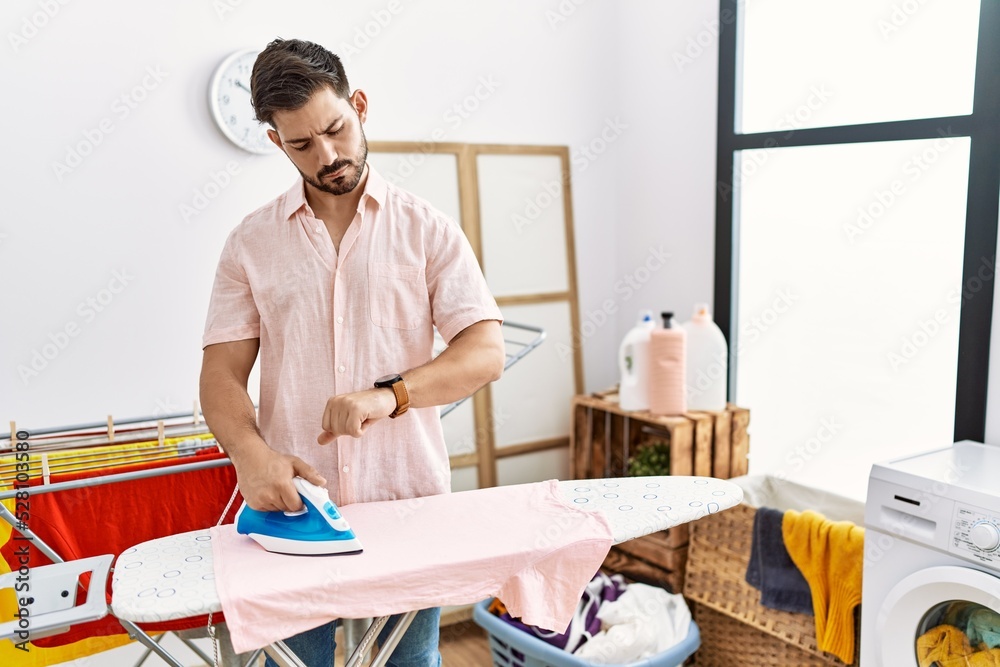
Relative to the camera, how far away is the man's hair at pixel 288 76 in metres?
1.42

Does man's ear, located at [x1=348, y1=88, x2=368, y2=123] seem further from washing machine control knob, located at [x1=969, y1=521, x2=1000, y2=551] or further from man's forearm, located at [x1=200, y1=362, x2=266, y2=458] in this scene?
washing machine control knob, located at [x1=969, y1=521, x2=1000, y2=551]

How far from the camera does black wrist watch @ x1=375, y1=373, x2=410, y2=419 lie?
142 centimetres

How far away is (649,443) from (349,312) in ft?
5.88

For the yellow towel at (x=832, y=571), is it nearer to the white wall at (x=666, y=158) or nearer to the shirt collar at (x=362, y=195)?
the white wall at (x=666, y=158)

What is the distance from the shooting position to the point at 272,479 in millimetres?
1366

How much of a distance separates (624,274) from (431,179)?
3.12 feet

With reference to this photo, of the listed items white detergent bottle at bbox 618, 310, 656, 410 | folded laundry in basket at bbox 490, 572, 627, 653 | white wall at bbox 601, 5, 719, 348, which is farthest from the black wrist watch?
white wall at bbox 601, 5, 719, 348

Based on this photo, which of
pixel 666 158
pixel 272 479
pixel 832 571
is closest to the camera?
pixel 272 479

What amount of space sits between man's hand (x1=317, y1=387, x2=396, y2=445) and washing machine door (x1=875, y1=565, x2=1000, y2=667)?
52.8 inches

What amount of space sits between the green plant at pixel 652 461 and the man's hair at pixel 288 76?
1.84 m

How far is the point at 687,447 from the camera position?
2715mm

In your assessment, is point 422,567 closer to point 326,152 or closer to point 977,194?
point 326,152

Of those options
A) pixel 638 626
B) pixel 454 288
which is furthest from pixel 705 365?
pixel 454 288

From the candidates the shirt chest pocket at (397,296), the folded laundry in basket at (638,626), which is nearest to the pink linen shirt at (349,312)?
the shirt chest pocket at (397,296)
